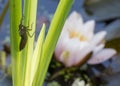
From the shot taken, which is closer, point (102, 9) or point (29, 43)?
point (29, 43)

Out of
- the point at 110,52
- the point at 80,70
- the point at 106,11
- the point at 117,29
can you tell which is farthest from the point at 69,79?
the point at 106,11

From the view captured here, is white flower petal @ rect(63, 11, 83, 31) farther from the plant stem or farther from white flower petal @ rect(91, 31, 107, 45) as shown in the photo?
the plant stem

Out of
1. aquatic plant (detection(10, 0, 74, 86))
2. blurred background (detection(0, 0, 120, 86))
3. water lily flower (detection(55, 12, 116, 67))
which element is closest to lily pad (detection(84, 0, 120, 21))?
blurred background (detection(0, 0, 120, 86))

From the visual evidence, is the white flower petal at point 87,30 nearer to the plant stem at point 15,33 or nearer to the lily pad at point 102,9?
the lily pad at point 102,9

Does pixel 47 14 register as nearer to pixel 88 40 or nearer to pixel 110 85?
pixel 88 40

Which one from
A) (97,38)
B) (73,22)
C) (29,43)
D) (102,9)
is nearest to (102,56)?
(97,38)

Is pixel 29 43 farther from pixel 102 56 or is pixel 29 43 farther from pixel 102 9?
pixel 102 9

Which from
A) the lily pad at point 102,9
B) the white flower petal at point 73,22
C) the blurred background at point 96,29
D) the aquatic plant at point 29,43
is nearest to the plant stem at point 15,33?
the aquatic plant at point 29,43
